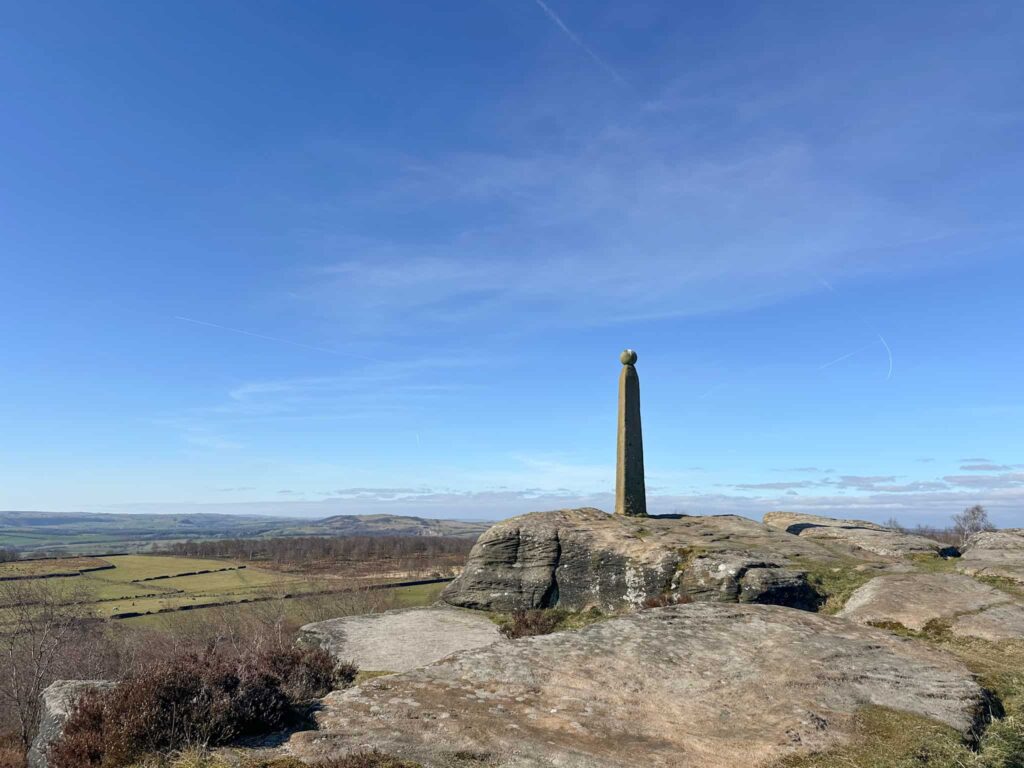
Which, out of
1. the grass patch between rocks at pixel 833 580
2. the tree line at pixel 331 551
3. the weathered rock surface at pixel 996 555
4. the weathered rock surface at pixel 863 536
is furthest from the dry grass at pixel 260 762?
the tree line at pixel 331 551

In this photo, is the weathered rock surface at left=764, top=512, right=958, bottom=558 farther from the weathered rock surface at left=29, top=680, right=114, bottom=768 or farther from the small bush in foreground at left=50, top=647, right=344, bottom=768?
the weathered rock surface at left=29, top=680, right=114, bottom=768

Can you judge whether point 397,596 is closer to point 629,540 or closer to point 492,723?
point 629,540

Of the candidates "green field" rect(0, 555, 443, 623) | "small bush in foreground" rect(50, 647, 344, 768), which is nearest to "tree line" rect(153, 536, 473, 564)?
"green field" rect(0, 555, 443, 623)

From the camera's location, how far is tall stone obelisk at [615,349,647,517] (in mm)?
29484

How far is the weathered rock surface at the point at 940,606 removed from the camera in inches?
596

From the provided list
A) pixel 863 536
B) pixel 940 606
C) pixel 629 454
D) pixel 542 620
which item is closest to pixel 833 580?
pixel 940 606

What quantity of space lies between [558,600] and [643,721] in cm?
1419

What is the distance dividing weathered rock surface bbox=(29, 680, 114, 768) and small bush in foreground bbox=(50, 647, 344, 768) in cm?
43

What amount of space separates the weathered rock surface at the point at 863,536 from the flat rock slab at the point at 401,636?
14.9 m

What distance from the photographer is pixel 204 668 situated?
866cm

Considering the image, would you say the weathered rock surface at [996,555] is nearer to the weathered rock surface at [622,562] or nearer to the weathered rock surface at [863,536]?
the weathered rock surface at [863,536]

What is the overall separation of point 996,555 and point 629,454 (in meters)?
13.8

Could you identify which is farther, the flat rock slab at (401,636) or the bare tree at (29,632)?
the bare tree at (29,632)

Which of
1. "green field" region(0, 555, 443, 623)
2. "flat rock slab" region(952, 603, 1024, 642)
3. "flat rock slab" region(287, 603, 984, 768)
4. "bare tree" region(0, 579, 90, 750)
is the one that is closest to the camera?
"flat rock slab" region(287, 603, 984, 768)
